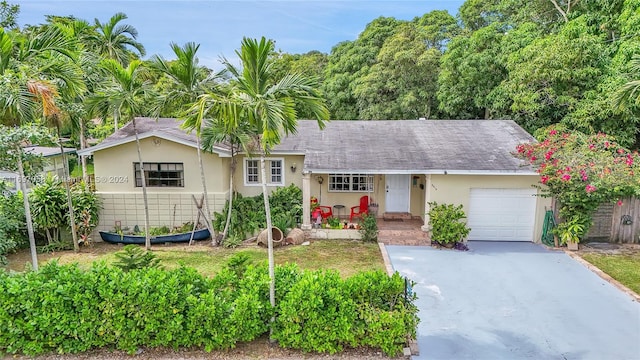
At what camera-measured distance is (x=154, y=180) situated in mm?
13914

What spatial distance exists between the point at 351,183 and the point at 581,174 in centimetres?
763

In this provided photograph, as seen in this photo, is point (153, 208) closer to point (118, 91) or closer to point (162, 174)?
point (162, 174)

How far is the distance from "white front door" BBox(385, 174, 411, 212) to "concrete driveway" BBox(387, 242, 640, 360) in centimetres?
394

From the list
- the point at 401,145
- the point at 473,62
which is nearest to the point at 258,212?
the point at 401,145

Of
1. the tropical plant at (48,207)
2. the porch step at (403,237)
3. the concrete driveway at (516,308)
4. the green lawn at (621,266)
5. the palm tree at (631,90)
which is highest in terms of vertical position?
the palm tree at (631,90)

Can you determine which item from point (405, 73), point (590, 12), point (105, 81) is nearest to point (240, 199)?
point (105, 81)

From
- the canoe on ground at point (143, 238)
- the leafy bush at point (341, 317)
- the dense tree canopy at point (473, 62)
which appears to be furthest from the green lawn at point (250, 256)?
the dense tree canopy at point (473, 62)

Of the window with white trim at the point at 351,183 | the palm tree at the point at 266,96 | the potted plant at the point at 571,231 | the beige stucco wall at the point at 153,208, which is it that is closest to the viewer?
the palm tree at the point at 266,96

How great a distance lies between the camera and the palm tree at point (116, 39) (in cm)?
2120

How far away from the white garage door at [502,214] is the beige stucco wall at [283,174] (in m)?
6.26

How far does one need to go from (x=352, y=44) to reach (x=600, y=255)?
22397 mm

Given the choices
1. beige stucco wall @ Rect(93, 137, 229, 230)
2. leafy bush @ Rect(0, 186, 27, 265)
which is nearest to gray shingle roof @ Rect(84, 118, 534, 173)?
beige stucco wall @ Rect(93, 137, 229, 230)

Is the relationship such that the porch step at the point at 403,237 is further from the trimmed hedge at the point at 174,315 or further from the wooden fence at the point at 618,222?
the trimmed hedge at the point at 174,315

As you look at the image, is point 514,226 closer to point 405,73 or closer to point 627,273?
point 627,273
